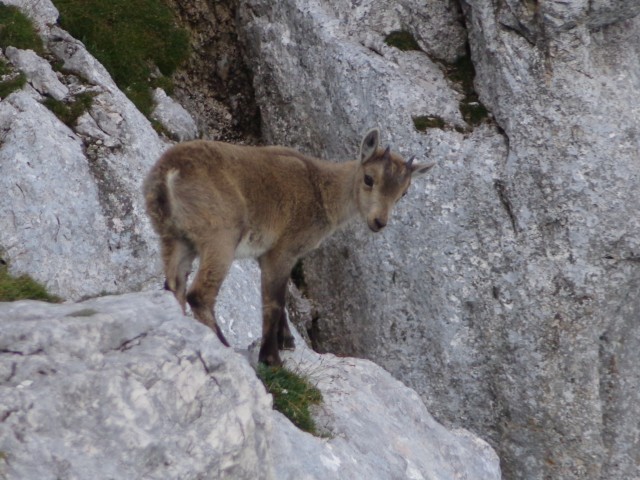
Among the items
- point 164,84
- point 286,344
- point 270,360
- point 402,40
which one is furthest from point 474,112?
point 270,360

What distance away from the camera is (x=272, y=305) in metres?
10.2

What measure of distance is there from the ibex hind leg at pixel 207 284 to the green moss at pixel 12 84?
6.85 meters

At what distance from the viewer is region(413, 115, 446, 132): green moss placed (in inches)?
640

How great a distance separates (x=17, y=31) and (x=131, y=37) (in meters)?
2.71

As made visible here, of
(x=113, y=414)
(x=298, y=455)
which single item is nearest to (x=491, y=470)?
(x=298, y=455)

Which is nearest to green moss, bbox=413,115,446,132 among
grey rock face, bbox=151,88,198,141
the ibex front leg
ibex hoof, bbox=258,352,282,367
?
grey rock face, bbox=151,88,198,141

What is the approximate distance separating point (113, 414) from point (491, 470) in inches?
238

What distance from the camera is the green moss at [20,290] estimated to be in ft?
27.6

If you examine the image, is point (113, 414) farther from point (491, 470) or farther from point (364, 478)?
point (491, 470)

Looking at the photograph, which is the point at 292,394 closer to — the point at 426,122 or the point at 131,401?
the point at 131,401

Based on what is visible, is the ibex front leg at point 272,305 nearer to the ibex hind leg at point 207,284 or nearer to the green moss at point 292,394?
the green moss at point 292,394

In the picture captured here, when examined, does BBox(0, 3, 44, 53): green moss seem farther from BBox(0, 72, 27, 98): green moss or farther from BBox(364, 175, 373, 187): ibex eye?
BBox(364, 175, 373, 187): ibex eye

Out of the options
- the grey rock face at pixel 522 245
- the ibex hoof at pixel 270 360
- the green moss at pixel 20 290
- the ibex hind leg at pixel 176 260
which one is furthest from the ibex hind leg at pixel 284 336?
the grey rock face at pixel 522 245

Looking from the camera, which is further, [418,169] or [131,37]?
[131,37]
